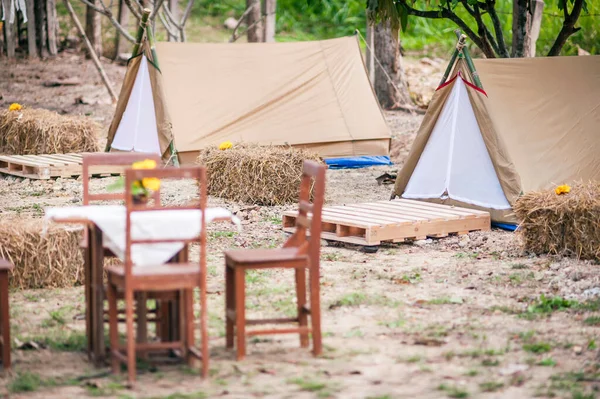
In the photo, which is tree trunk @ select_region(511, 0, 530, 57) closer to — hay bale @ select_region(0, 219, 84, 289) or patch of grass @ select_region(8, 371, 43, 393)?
hay bale @ select_region(0, 219, 84, 289)

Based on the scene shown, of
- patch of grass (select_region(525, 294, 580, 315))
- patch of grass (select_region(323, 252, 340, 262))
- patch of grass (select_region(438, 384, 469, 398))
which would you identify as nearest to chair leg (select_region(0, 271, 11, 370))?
patch of grass (select_region(438, 384, 469, 398))

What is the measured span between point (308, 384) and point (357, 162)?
7.97 metres

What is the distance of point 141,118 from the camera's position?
36.1ft

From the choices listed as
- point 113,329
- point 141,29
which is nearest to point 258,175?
point 141,29

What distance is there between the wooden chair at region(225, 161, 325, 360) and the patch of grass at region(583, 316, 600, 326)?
1563 millimetres

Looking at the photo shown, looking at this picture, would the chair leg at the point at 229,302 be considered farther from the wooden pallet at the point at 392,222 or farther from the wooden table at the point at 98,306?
the wooden pallet at the point at 392,222

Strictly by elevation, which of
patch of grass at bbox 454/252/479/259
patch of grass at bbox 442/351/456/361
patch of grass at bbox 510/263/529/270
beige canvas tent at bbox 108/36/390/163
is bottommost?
patch of grass at bbox 442/351/456/361

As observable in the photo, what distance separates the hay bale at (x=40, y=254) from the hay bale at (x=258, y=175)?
3.27 metres

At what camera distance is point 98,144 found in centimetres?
1188

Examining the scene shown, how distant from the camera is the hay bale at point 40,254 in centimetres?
572

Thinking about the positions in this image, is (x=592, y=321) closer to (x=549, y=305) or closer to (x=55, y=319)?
(x=549, y=305)

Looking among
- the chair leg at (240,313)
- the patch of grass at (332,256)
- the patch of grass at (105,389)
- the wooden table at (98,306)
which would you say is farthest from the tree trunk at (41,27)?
the patch of grass at (105,389)

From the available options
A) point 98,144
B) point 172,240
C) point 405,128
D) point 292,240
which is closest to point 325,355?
point 292,240

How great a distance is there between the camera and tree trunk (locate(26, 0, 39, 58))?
1612 centimetres
